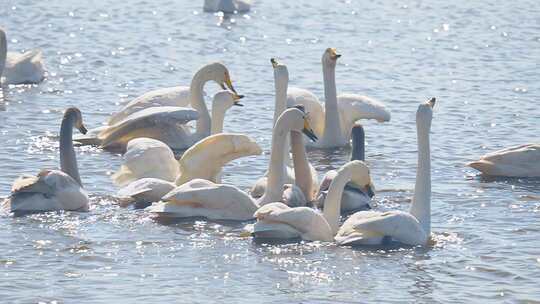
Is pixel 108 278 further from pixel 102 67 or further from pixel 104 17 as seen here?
pixel 104 17

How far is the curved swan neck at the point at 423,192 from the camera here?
11602mm

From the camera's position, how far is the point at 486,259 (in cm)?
1106

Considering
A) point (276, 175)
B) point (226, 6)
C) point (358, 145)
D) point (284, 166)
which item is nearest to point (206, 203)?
point (276, 175)

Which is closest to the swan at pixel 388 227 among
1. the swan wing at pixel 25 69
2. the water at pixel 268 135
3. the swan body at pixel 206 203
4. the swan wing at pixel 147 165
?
the water at pixel 268 135

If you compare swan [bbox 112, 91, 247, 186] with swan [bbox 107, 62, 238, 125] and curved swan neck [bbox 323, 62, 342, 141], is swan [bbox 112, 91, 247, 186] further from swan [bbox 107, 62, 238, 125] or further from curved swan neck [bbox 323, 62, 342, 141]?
curved swan neck [bbox 323, 62, 342, 141]

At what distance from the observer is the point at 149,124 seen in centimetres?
1529

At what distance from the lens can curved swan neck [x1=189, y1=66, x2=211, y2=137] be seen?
625 inches

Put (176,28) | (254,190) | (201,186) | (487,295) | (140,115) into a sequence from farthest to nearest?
→ (176,28) → (140,115) → (254,190) → (201,186) → (487,295)


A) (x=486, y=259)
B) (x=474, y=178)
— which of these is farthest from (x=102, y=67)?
(x=486, y=259)

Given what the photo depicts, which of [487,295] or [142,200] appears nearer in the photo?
[487,295]

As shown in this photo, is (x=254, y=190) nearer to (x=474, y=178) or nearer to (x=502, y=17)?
(x=474, y=178)

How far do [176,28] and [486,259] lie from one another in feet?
52.4

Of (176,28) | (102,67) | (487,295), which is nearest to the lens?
(487,295)

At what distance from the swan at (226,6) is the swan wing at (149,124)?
46.9ft
